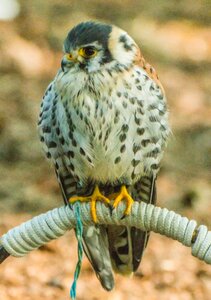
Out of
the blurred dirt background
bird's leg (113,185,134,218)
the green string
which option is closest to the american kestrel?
bird's leg (113,185,134,218)

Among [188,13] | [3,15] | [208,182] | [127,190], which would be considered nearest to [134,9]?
[188,13]

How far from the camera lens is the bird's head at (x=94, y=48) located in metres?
3.07

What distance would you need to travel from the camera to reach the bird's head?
10.1ft

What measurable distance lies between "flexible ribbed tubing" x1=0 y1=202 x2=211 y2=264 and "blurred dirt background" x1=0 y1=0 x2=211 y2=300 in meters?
1.49

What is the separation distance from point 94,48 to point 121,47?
0.14 meters

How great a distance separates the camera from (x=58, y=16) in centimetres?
698

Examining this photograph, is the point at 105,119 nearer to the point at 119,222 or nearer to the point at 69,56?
the point at 69,56

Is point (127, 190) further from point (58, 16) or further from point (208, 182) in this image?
point (58, 16)

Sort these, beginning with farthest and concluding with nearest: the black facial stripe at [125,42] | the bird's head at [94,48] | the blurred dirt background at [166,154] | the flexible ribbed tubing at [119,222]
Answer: the blurred dirt background at [166,154] → the black facial stripe at [125,42] → the bird's head at [94,48] → the flexible ribbed tubing at [119,222]

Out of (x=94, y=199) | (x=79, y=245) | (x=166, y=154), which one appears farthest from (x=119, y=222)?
(x=166, y=154)

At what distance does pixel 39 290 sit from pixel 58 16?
130 inches

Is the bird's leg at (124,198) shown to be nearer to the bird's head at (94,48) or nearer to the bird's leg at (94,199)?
the bird's leg at (94,199)

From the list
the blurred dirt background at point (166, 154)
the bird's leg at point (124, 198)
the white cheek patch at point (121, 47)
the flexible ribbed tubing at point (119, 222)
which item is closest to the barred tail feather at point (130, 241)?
the bird's leg at point (124, 198)

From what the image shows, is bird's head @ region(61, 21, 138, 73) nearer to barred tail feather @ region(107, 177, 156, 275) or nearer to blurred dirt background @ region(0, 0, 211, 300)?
barred tail feather @ region(107, 177, 156, 275)
